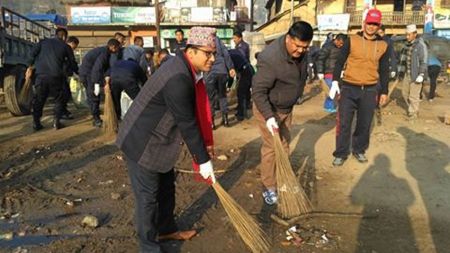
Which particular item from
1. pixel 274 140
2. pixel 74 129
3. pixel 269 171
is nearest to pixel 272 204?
pixel 269 171

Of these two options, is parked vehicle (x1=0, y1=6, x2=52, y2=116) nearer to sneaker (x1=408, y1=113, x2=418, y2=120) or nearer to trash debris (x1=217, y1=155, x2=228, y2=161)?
trash debris (x1=217, y1=155, x2=228, y2=161)

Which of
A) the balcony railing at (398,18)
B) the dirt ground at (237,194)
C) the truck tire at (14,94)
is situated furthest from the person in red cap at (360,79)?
the balcony railing at (398,18)

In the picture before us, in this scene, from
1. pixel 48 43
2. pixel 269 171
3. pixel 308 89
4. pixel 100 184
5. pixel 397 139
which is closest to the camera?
pixel 269 171

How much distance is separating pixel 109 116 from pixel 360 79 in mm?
3820

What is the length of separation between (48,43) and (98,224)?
4792 millimetres

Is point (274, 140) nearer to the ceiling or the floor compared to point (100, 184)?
nearer to the ceiling

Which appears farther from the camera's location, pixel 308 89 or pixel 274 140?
pixel 308 89

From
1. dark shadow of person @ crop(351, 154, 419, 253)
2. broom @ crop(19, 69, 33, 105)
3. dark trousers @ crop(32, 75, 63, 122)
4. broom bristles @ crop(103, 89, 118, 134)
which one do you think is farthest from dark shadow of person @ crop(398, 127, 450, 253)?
broom @ crop(19, 69, 33, 105)

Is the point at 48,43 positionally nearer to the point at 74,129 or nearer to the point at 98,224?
the point at 74,129

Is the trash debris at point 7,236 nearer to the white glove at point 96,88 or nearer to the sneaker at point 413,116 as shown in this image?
the white glove at point 96,88

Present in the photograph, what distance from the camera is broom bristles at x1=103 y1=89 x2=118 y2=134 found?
6.82 meters

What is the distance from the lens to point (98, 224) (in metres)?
3.75

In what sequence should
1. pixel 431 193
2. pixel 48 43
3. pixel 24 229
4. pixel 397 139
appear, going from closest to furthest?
pixel 24 229, pixel 431 193, pixel 397 139, pixel 48 43

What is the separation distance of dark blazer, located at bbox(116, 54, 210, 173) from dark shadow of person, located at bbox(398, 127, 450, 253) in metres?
2.07
